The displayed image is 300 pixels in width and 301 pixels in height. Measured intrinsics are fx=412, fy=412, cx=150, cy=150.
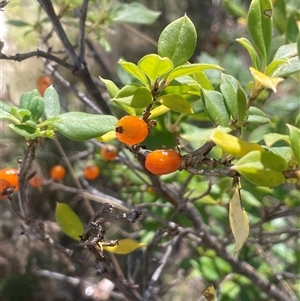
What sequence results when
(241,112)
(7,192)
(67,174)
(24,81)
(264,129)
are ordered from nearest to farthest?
(241,112)
(7,192)
(264,129)
(67,174)
(24,81)

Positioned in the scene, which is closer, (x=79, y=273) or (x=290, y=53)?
(x=290, y=53)

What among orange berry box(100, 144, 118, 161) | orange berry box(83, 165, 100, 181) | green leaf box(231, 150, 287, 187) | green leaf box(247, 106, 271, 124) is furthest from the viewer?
orange berry box(83, 165, 100, 181)

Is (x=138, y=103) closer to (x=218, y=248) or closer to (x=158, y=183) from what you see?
(x=158, y=183)

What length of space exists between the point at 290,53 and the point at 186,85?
134 millimetres

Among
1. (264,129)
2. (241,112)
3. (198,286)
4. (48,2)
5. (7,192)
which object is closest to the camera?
(241,112)

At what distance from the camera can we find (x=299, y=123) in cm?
54

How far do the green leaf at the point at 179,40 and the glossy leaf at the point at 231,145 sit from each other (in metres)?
0.13

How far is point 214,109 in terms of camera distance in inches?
19.3

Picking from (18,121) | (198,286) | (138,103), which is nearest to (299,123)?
(138,103)

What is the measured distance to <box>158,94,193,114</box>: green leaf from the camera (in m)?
0.52

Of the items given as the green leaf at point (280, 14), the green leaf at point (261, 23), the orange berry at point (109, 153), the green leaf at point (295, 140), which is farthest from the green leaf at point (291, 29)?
the orange berry at point (109, 153)

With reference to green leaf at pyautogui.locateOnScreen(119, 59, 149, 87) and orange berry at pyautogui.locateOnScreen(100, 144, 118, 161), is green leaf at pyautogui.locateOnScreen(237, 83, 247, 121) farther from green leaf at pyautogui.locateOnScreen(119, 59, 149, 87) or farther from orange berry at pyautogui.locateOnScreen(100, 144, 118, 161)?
orange berry at pyautogui.locateOnScreen(100, 144, 118, 161)

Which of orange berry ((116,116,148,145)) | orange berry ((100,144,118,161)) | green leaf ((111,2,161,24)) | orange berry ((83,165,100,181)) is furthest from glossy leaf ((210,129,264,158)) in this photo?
orange berry ((83,165,100,181))

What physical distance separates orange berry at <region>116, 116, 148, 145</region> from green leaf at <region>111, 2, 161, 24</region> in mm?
722
